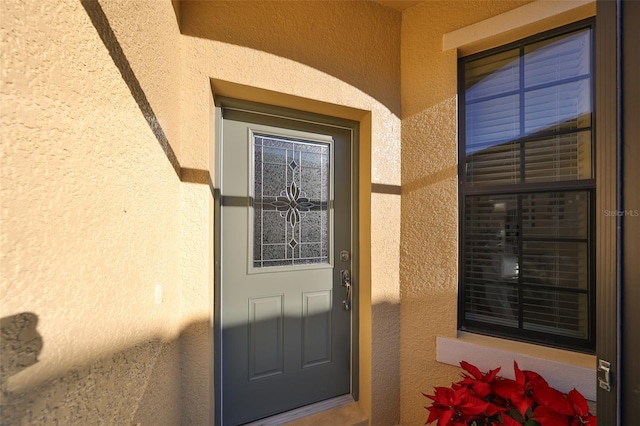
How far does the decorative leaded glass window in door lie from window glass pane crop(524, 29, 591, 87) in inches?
57.8

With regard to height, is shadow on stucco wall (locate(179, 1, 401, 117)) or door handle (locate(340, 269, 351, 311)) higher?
shadow on stucco wall (locate(179, 1, 401, 117))

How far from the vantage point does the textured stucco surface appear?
82.6 inches

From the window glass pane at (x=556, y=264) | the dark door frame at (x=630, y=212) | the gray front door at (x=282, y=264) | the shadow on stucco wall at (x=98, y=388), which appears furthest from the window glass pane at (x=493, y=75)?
the shadow on stucco wall at (x=98, y=388)

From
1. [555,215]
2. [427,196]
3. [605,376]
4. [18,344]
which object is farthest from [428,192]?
[18,344]

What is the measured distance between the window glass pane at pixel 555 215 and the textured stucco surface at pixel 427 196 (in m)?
0.44

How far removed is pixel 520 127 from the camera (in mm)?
1969

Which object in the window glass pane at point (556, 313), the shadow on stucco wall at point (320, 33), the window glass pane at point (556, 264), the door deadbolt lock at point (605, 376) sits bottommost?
the window glass pane at point (556, 313)

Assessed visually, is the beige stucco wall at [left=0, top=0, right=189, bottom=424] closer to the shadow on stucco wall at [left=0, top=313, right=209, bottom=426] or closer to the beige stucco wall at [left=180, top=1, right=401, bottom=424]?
the shadow on stucco wall at [left=0, top=313, right=209, bottom=426]

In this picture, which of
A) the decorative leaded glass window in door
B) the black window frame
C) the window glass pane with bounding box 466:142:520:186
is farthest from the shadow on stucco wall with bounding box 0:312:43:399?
the window glass pane with bounding box 466:142:520:186

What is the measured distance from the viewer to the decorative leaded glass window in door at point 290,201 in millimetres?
2061

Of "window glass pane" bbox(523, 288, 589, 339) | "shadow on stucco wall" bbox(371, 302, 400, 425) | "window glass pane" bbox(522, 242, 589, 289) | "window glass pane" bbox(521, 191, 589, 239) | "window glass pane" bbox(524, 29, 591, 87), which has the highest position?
"window glass pane" bbox(524, 29, 591, 87)

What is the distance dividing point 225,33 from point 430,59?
4.88 ft

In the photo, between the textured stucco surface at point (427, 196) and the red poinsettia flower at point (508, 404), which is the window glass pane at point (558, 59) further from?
the red poinsettia flower at point (508, 404)

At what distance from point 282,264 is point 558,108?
6.90ft
